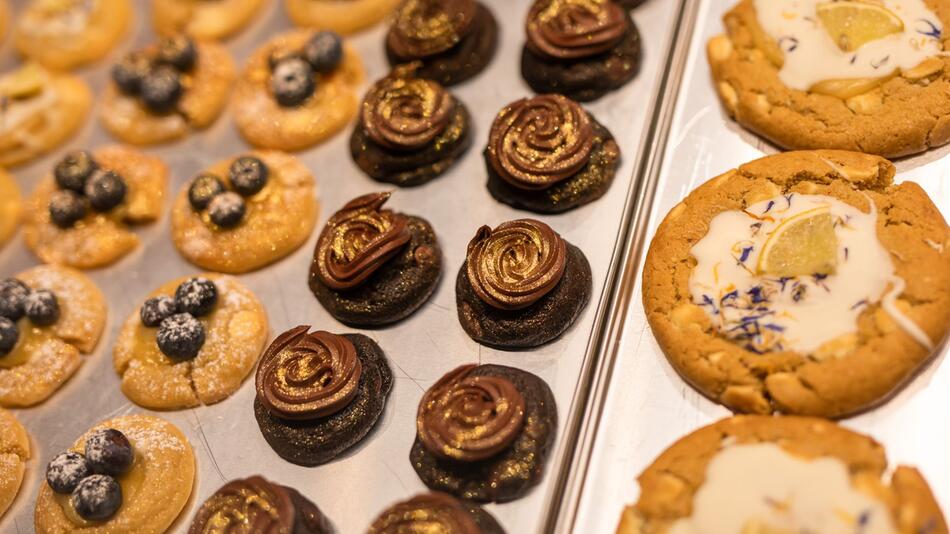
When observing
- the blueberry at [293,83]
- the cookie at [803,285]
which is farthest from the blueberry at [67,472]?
the cookie at [803,285]

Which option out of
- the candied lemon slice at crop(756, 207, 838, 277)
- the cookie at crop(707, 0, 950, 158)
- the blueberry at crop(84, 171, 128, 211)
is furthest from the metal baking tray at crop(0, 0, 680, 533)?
the candied lemon slice at crop(756, 207, 838, 277)

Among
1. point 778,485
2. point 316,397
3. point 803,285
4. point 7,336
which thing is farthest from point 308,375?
point 803,285

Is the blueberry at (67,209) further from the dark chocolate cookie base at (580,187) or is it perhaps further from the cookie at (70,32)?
the dark chocolate cookie base at (580,187)

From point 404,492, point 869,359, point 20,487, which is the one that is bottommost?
point 20,487

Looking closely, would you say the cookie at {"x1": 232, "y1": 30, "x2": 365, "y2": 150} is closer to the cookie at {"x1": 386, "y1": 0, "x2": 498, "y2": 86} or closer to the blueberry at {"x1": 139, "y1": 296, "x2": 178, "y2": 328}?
the cookie at {"x1": 386, "y1": 0, "x2": 498, "y2": 86}

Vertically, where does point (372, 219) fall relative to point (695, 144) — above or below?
below

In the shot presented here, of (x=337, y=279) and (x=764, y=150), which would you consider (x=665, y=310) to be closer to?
(x=764, y=150)

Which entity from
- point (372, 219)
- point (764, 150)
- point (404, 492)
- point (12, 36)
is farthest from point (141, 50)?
point (764, 150)
